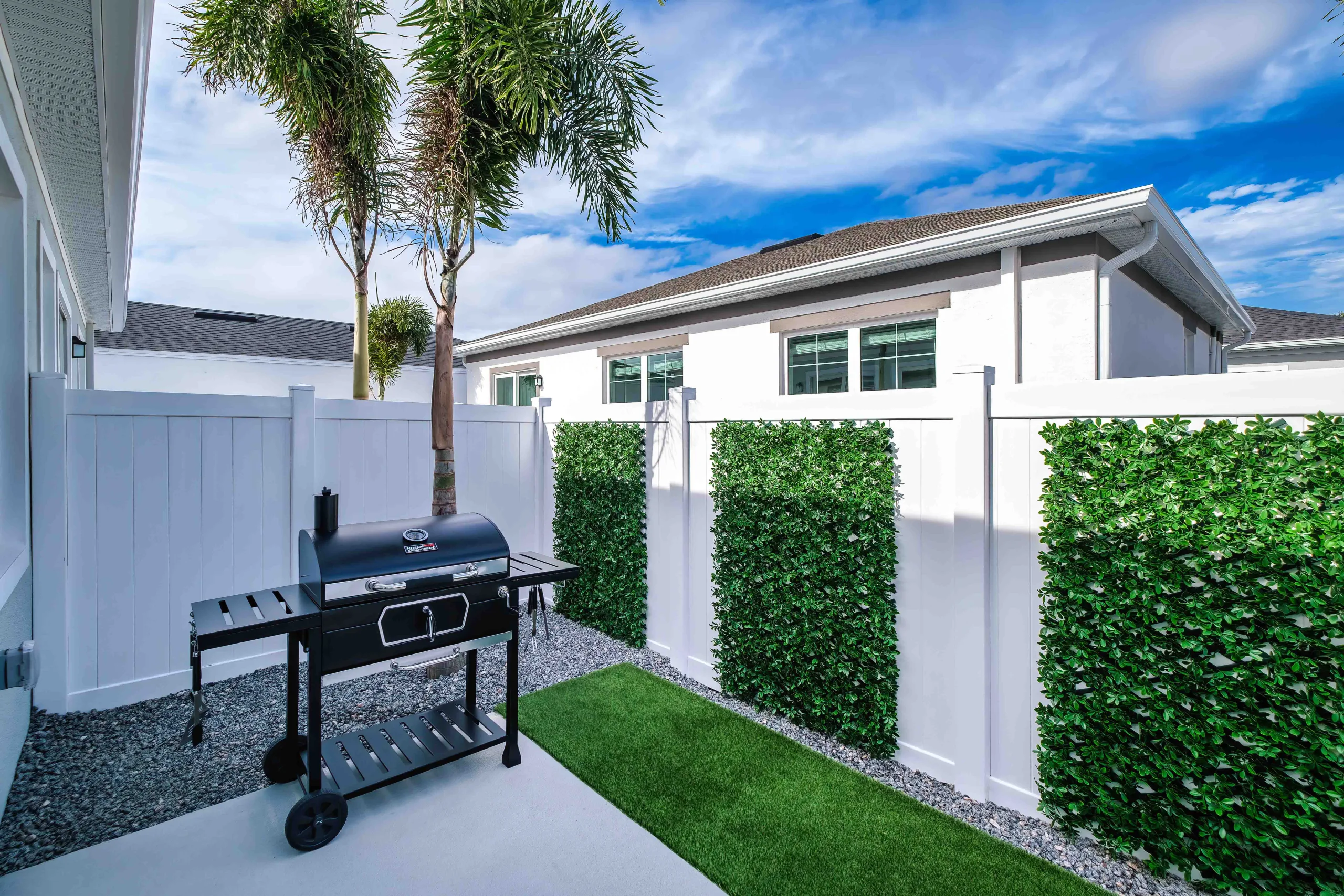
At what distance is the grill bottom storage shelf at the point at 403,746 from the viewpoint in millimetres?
2752

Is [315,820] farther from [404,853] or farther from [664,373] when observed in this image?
[664,373]

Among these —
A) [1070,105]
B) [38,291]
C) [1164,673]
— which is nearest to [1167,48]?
[1070,105]

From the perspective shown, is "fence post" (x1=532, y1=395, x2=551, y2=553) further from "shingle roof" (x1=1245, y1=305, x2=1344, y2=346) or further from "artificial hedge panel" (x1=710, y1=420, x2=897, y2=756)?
"shingle roof" (x1=1245, y1=305, x2=1344, y2=346)

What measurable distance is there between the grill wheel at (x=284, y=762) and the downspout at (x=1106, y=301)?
5.73m

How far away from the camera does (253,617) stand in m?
2.31

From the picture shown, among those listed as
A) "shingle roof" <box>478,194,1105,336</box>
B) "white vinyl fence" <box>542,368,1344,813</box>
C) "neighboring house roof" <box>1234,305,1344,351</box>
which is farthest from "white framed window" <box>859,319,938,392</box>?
"neighboring house roof" <box>1234,305,1344,351</box>

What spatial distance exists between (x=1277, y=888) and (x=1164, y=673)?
2.40 ft

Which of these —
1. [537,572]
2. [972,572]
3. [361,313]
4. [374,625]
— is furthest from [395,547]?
[361,313]

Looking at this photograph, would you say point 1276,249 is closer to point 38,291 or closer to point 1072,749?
point 1072,749

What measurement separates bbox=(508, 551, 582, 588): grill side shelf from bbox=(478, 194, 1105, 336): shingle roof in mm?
4192

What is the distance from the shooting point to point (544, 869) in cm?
234

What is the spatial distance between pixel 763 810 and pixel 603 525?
2.82 metres

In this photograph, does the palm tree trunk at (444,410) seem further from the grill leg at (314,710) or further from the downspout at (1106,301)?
the downspout at (1106,301)

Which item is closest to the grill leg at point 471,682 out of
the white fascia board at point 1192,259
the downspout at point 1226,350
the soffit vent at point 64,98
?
the soffit vent at point 64,98
